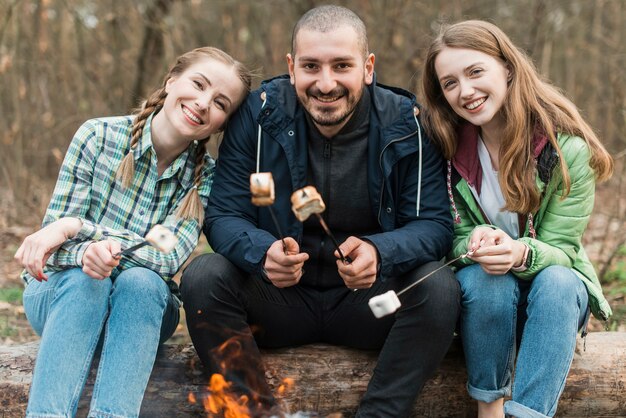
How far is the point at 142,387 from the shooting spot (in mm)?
2766

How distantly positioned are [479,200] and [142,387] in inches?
62.3

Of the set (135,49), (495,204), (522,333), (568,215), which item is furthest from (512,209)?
(135,49)

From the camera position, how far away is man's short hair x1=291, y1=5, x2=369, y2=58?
307 centimetres

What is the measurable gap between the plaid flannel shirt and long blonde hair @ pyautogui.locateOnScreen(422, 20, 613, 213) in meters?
1.12

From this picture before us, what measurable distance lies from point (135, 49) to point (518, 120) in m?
6.06

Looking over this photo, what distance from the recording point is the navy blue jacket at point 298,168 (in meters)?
3.16

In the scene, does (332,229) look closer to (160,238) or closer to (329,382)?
(329,382)

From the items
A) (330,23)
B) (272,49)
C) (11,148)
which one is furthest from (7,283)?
(272,49)

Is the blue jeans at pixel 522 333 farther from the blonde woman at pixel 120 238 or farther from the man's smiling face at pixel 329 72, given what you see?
the blonde woman at pixel 120 238

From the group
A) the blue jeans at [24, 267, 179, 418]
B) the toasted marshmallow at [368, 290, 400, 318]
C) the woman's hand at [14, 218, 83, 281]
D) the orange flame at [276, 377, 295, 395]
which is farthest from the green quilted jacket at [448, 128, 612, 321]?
the woman's hand at [14, 218, 83, 281]

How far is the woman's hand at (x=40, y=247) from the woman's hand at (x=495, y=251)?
5.27 ft

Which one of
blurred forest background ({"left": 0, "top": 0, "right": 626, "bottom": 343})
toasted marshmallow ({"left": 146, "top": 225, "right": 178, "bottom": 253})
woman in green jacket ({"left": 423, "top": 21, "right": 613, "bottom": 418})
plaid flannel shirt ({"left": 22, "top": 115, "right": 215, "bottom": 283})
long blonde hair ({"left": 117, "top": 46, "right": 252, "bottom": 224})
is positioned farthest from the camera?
blurred forest background ({"left": 0, "top": 0, "right": 626, "bottom": 343})

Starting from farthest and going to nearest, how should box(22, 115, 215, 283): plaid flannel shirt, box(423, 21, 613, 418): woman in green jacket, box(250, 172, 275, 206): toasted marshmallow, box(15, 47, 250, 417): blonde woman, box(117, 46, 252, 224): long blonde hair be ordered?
box(117, 46, 252, 224): long blonde hair < box(22, 115, 215, 283): plaid flannel shirt < box(423, 21, 613, 418): woman in green jacket < box(15, 47, 250, 417): blonde woman < box(250, 172, 275, 206): toasted marshmallow

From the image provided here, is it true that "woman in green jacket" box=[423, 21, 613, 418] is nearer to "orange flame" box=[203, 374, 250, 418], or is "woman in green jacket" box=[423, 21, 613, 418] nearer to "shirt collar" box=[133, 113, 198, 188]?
"orange flame" box=[203, 374, 250, 418]
